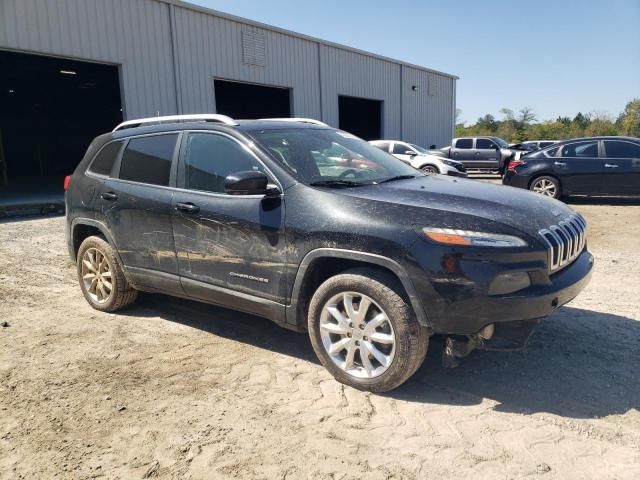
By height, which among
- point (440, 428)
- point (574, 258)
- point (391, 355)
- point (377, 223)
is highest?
point (377, 223)

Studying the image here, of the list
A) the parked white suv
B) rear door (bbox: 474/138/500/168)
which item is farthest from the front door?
rear door (bbox: 474/138/500/168)

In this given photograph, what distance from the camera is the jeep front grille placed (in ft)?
9.96

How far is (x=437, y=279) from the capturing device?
9.46 ft

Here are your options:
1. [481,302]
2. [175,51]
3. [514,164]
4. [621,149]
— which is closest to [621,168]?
[621,149]

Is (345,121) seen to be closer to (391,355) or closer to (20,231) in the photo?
(20,231)

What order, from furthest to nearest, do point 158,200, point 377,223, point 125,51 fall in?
1. point 125,51
2. point 158,200
3. point 377,223

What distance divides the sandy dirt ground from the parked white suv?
1174cm

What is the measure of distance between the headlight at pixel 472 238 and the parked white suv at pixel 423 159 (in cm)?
1286

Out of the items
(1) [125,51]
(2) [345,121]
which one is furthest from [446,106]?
(1) [125,51]

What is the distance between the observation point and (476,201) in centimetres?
325

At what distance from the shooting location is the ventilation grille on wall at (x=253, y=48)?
1639 cm

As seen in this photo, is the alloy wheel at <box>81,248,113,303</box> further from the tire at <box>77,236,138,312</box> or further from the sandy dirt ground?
the sandy dirt ground

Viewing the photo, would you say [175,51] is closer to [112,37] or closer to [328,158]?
[112,37]

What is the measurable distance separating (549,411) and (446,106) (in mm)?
29472
